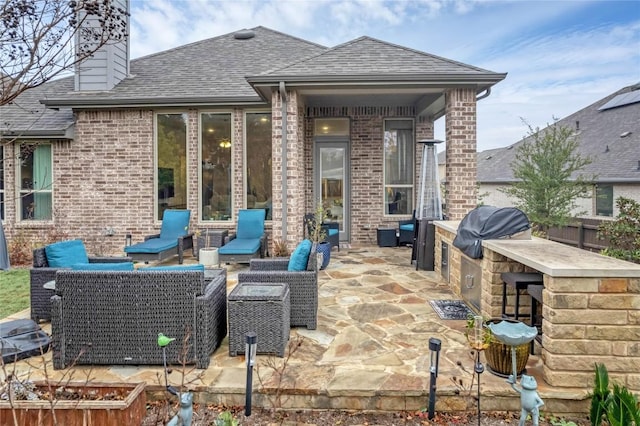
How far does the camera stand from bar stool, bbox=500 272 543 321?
3366 millimetres

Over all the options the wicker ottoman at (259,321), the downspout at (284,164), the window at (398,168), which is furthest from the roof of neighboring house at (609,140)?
the wicker ottoman at (259,321)

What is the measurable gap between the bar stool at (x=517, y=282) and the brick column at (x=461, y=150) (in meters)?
3.19

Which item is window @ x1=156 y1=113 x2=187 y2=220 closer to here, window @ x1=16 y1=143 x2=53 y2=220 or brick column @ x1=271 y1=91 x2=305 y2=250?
window @ x1=16 y1=143 x2=53 y2=220

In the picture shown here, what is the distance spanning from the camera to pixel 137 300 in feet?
9.80

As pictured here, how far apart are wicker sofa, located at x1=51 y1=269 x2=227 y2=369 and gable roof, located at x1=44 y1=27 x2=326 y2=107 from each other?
5.47m

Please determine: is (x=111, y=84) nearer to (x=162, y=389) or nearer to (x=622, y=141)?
(x=162, y=389)

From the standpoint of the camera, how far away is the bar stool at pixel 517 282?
3.37m

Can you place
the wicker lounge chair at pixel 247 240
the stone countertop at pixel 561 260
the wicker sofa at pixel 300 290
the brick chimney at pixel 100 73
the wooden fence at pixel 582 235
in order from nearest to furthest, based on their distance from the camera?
the stone countertop at pixel 561 260, the wicker sofa at pixel 300 290, the wicker lounge chair at pixel 247 240, the brick chimney at pixel 100 73, the wooden fence at pixel 582 235

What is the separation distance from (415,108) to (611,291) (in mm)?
7171

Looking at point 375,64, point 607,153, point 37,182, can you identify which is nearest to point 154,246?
point 37,182

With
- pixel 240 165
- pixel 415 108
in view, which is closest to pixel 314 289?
pixel 240 165

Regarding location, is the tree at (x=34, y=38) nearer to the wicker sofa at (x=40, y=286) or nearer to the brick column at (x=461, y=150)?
the wicker sofa at (x=40, y=286)

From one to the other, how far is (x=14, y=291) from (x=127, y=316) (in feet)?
12.5

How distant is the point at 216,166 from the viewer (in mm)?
8406
